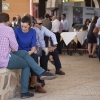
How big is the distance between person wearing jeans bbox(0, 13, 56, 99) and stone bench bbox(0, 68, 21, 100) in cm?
13

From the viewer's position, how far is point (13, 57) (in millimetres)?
6023

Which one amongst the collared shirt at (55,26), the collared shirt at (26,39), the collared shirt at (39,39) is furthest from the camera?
the collared shirt at (55,26)

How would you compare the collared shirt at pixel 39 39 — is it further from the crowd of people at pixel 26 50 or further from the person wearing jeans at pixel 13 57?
the person wearing jeans at pixel 13 57

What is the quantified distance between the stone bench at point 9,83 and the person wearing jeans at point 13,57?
0.43ft

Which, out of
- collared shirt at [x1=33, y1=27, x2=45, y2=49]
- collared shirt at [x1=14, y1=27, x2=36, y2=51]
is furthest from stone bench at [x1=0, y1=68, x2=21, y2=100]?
collared shirt at [x1=33, y1=27, x2=45, y2=49]

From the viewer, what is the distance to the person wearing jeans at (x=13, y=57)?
235 inches

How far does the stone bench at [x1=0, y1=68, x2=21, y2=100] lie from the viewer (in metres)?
5.88

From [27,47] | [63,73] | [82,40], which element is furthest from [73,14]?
[27,47]

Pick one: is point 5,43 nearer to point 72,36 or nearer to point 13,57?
point 13,57

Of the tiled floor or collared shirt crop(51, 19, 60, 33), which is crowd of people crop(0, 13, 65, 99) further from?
collared shirt crop(51, 19, 60, 33)

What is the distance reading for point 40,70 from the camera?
6176 millimetres

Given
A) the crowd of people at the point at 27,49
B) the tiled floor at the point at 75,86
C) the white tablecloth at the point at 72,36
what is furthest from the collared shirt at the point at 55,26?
the crowd of people at the point at 27,49

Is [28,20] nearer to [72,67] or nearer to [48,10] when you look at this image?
[72,67]

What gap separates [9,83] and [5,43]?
70 centimetres
